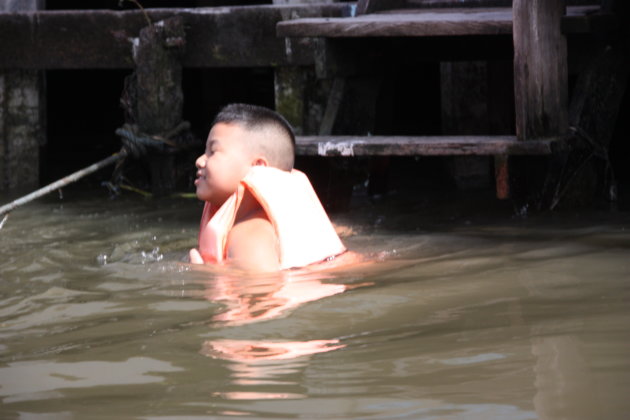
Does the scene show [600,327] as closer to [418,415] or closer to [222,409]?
[418,415]

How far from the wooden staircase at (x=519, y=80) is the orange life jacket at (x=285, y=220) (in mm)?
1108

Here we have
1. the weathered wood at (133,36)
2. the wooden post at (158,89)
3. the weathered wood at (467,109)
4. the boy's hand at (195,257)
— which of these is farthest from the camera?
the weathered wood at (467,109)

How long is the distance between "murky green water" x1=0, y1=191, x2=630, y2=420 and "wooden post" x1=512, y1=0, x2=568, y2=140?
1.92 feet

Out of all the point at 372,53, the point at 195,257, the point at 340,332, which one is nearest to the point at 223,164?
the point at 195,257

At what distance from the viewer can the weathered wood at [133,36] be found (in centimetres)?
736

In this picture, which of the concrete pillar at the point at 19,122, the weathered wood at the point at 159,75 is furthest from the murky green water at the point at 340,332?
the concrete pillar at the point at 19,122

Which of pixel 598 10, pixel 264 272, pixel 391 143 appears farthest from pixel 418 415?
pixel 598 10

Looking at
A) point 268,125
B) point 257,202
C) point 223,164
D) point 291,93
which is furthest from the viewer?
point 291,93

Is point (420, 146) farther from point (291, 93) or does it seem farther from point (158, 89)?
point (158, 89)

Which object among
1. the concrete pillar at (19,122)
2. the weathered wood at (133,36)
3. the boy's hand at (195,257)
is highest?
the weathered wood at (133,36)

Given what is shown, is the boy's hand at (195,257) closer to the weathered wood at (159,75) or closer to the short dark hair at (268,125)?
the short dark hair at (268,125)

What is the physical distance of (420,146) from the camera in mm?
5809

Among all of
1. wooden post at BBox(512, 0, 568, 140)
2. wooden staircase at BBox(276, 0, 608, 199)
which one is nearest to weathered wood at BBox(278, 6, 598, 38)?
wooden staircase at BBox(276, 0, 608, 199)

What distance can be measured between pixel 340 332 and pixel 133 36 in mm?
4846
